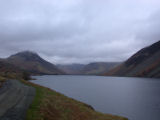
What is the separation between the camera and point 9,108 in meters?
22.8

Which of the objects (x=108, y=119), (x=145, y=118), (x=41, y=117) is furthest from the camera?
(x=145, y=118)

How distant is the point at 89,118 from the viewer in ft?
90.8

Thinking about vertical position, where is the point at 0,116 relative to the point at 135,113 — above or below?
above

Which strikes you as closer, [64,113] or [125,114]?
[64,113]

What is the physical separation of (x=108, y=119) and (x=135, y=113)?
1571 cm

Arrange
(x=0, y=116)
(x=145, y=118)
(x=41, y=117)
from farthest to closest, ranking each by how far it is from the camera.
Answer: (x=145, y=118), (x=41, y=117), (x=0, y=116)

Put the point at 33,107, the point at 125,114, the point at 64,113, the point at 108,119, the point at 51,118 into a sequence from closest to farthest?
the point at 51,118
the point at 33,107
the point at 64,113
the point at 108,119
the point at 125,114

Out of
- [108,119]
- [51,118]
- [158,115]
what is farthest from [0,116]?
[158,115]

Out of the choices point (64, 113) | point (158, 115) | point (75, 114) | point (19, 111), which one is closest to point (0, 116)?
point (19, 111)

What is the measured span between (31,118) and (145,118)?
28.5 meters

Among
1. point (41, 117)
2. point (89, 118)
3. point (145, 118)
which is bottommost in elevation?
point (145, 118)

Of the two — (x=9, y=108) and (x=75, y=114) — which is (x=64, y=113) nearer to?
(x=75, y=114)

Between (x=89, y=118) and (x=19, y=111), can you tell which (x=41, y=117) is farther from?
(x=89, y=118)

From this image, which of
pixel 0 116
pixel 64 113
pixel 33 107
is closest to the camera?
pixel 0 116
